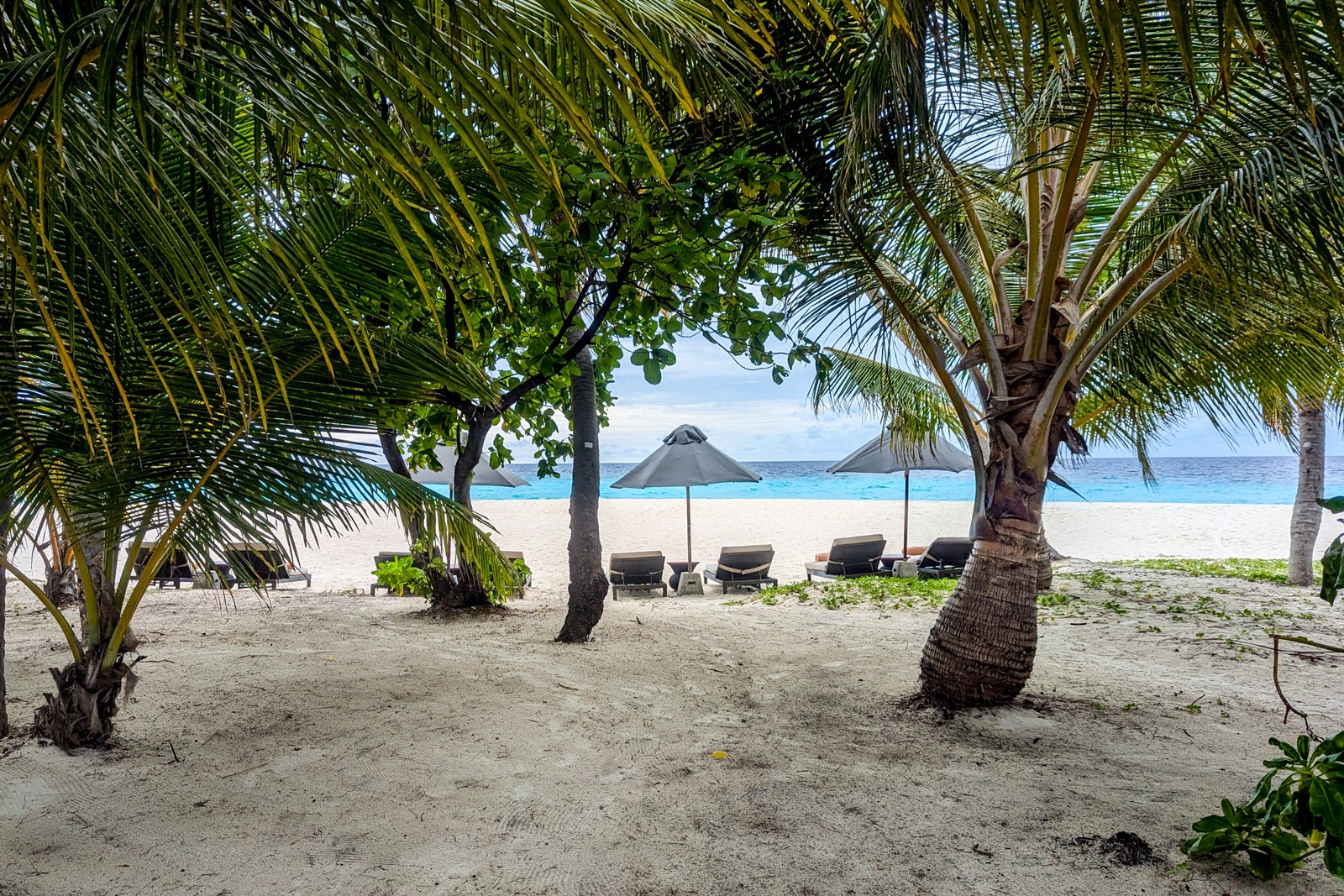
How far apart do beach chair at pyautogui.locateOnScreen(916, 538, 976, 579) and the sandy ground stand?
4363mm

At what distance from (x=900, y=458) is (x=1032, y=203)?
358 inches

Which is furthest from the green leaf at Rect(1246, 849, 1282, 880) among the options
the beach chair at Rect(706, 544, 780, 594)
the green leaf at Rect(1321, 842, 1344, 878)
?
the beach chair at Rect(706, 544, 780, 594)

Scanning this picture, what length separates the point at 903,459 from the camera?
44.3 feet

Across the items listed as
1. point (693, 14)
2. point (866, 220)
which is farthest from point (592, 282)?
point (693, 14)

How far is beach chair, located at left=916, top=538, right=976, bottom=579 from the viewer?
11461mm

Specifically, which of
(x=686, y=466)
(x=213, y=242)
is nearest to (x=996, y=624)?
(x=213, y=242)

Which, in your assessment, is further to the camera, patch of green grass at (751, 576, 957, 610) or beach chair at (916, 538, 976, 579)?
beach chair at (916, 538, 976, 579)

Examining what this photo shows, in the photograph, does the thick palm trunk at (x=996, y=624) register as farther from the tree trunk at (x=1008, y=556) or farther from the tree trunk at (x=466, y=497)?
the tree trunk at (x=466, y=497)

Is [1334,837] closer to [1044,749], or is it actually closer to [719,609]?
[1044,749]

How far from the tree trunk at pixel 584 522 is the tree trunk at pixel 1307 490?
8291mm

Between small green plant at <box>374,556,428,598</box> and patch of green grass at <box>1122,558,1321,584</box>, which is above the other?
small green plant at <box>374,556,428,598</box>

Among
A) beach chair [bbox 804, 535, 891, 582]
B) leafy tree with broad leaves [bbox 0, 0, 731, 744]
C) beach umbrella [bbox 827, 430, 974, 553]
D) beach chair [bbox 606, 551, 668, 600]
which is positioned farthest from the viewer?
beach umbrella [bbox 827, 430, 974, 553]

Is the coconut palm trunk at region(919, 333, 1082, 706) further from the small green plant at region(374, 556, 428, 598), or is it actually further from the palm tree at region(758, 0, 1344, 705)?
the small green plant at region(374, 556, 428, 598)

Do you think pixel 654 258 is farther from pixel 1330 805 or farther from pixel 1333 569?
pixel 1330 805
